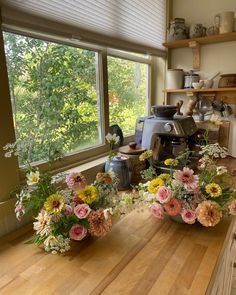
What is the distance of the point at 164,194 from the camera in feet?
3.03

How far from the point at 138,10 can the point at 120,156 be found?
3.35ft

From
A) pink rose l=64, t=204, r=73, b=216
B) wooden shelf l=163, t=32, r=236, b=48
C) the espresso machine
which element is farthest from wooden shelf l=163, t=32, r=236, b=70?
pink rose l=64, t=204, r=73, b=216

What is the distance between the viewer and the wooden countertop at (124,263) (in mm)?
688

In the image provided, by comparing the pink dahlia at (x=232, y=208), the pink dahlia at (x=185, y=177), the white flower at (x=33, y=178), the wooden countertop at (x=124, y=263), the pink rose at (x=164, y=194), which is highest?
the white flower at (x=33, y=178)

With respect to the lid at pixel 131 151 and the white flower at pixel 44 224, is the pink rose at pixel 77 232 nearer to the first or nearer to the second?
the white flower at pixel 44 224

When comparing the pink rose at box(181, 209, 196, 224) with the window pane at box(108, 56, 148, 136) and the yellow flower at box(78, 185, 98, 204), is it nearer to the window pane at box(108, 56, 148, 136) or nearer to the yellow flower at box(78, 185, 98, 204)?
the yellow flower at box(78, 185, 98, 204)

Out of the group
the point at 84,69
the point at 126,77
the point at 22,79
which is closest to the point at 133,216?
the point at 22,79

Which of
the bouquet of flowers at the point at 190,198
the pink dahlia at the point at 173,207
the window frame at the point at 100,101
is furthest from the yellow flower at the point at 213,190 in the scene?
the window frame at the point at 100,101

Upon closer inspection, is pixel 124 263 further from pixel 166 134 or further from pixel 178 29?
pixel 178 29

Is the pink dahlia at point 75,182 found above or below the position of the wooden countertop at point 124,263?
above

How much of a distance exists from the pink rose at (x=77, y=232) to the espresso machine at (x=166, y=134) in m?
0.69

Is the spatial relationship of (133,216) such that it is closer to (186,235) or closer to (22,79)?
(186,235)

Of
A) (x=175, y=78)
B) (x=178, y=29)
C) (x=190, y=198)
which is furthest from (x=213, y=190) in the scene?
(x=178, y=29)

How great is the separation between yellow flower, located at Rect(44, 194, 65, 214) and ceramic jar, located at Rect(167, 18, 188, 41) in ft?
5.44
